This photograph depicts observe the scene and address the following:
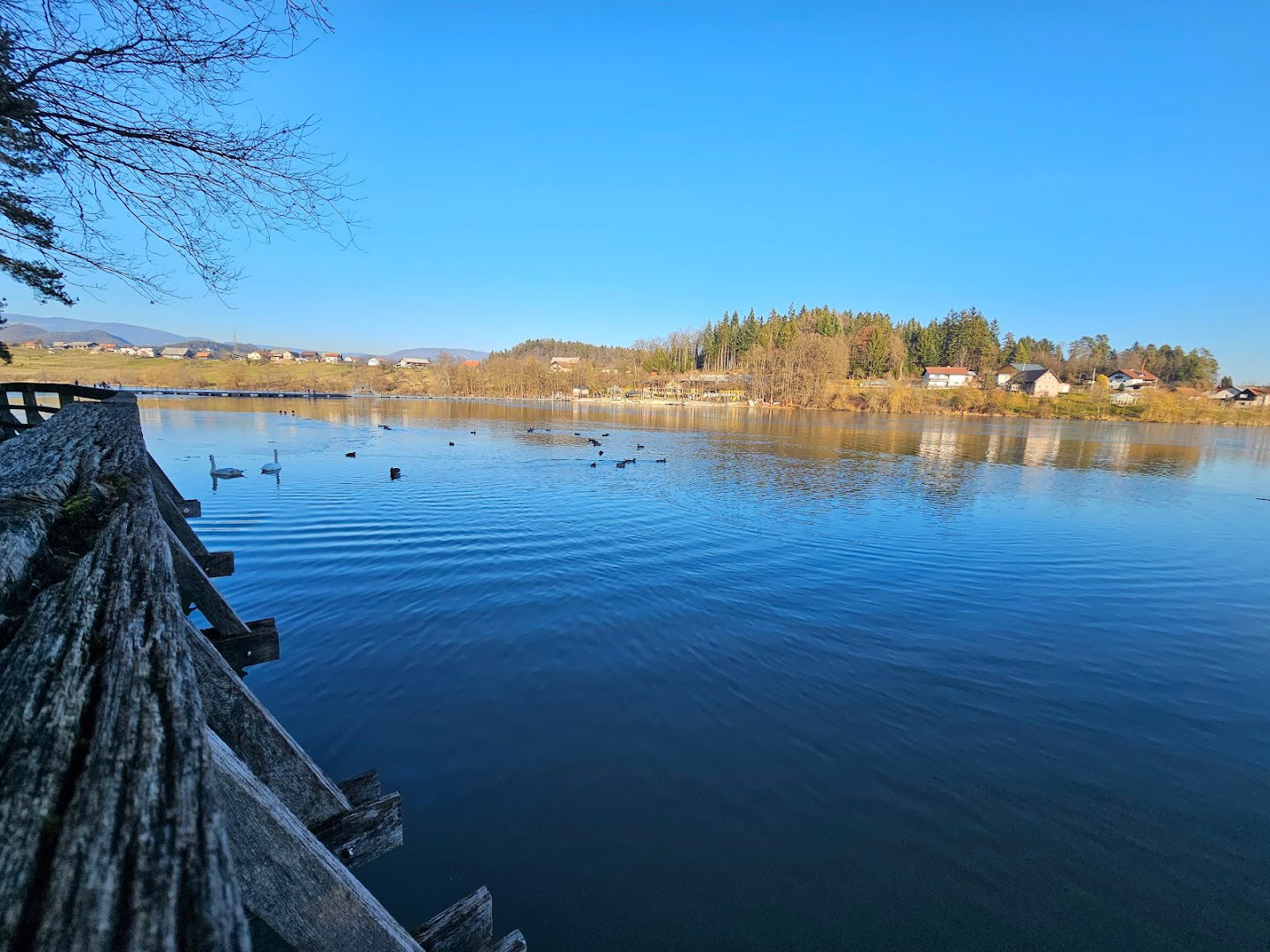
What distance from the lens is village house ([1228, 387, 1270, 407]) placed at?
11088cm

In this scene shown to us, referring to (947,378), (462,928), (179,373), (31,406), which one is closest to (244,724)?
(462,928)

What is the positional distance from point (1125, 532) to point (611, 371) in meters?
162

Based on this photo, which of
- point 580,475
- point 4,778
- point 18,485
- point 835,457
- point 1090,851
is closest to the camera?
point 4,778

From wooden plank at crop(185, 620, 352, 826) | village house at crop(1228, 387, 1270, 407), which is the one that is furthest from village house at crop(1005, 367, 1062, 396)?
wooden plank at crop(185, 620, 352, 826)

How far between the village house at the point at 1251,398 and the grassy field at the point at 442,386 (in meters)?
10.7

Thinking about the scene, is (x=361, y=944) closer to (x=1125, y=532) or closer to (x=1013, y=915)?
(x=1013, y=915)

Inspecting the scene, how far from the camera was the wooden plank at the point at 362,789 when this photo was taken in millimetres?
3633

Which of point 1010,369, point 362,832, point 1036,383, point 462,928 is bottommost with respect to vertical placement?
point 462,928

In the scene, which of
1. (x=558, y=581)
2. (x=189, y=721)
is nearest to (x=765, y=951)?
(x=189, y=721)

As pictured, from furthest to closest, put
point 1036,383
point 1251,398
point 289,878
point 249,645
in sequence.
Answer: point 1036,383, point 1251,398, point 249,645, point 289,878

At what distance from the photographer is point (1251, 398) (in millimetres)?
114438

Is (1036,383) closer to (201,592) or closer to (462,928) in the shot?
(462,928)

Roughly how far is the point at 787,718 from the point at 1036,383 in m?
142

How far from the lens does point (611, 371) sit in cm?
17550
